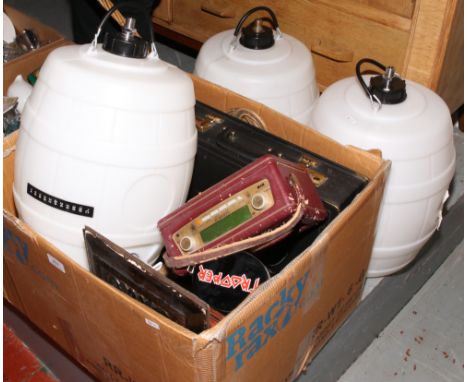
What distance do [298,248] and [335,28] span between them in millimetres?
540

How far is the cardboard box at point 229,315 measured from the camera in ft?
2.27

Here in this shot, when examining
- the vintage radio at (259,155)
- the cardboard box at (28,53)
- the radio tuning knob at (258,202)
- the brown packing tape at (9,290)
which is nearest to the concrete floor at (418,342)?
the brown packing tape at (9,290)

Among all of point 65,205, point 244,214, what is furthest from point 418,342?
point 65,205

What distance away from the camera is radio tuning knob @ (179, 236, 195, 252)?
81cm

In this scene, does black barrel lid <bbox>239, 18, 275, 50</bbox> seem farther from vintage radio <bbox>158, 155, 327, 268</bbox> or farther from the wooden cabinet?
vintage radio <bbox>158, 155, 327, 268</bbox>

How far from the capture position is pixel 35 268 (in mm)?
841

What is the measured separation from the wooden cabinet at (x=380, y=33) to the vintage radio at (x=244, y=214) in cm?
45

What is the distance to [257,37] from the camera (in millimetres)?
1116

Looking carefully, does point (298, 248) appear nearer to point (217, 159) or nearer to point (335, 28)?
point (217, 159)

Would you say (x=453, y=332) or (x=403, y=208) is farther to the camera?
(x=453, y=332)

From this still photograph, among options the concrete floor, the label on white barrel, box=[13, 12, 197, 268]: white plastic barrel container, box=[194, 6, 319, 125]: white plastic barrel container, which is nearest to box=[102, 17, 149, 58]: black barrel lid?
box=[13, 12, 197, 268]: white plastic barrel container

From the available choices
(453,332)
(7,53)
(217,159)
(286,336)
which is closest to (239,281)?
(286,336)

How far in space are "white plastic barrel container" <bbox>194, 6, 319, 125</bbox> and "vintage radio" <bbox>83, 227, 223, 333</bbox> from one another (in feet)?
1.45

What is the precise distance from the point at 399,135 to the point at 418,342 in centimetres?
42
